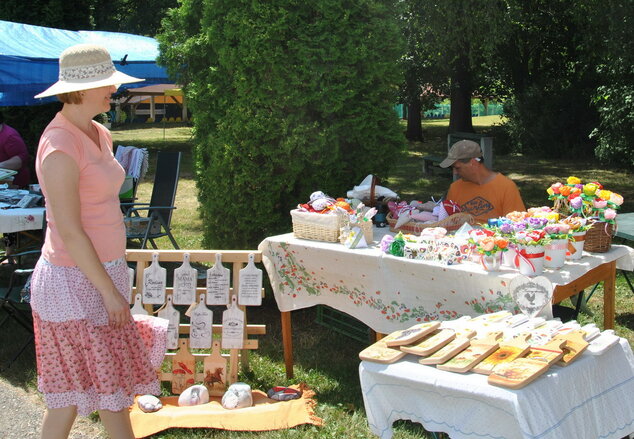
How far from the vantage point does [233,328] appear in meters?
4.02

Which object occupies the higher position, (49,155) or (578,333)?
(49,155)

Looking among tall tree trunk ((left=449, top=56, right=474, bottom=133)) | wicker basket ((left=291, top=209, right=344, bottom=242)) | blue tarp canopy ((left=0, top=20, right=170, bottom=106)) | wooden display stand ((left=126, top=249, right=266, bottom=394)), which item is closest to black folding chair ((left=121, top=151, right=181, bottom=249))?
blue tarp canopy ((left=0, top=20, right=170, bottom=106))

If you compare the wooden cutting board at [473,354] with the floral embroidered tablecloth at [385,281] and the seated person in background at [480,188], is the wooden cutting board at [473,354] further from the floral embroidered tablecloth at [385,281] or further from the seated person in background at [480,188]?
the seated person in background at [480,188]

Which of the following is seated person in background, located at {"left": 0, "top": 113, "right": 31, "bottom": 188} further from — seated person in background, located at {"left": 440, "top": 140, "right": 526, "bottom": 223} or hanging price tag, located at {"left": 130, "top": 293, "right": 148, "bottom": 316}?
seated person in background, located at {"left": 440, "top": 140, "right": 526, "bottom": 223}

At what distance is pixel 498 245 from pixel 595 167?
41.2 feet

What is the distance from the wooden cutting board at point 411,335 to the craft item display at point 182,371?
5.52 ft

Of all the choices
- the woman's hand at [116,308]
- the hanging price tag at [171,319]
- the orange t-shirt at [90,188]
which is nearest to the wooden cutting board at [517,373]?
the woman's hand at [116,308]

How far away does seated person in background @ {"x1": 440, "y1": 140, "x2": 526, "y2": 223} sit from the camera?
4.43 m

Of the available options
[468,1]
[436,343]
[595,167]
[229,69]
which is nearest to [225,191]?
[229,69]

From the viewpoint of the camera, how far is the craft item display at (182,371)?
161 inches

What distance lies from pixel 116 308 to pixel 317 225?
5.06 ft

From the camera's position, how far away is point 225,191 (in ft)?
16.6

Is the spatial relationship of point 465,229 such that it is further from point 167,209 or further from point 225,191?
point 167,209

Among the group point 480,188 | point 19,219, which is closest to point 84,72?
point 480,188
